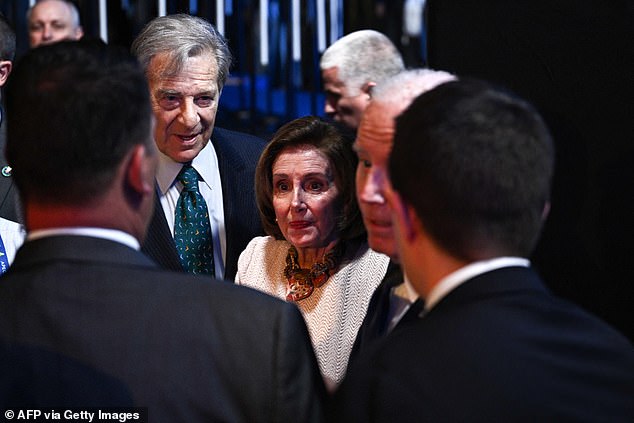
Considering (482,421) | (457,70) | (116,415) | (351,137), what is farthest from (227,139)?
(482,421)

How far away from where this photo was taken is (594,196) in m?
2.41

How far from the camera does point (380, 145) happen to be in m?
1.71

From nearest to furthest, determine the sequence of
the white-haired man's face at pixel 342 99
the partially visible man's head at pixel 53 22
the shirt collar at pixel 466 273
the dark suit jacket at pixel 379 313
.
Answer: the shirt collar at pixel 466 273 < the dark suit jacket at pixel 379 313 < the white-haired man's face at pixel 342 99 < the partially visible man's head at pixel 53 22

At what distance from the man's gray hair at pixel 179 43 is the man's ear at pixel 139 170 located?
5.48 ft

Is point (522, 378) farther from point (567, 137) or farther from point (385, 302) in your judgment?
point (567, 137)

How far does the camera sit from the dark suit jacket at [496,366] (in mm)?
1182

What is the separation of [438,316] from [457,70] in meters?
1.43

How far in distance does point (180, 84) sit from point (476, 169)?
1923mm

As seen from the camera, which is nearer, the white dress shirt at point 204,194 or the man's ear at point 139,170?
the man's ear at point 139,170

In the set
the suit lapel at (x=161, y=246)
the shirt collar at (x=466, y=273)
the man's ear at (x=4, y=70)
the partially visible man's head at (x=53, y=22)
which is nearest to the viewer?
the shirt collar at (x=466, y=273)

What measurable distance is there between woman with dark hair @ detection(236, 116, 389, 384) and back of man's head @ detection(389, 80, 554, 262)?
118 cm

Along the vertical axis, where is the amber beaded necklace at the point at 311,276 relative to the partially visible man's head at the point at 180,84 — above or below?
below

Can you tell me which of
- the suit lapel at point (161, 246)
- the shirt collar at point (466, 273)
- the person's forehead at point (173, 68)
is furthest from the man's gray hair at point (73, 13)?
the shirt collar at point (466, 273)

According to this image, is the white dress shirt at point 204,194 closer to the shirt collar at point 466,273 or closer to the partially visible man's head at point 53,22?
the shirt collar at point 466,273
